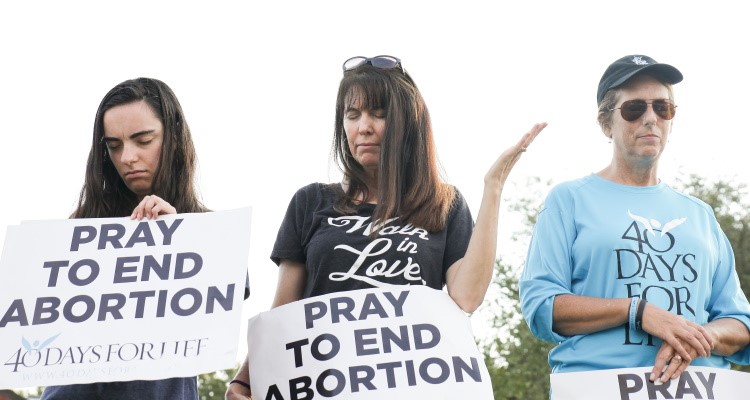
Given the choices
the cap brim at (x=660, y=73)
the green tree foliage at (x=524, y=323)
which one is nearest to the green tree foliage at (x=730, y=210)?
the green tree foliage at (x=524, y=323)

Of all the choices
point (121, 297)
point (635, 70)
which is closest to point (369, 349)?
point (121, 297)

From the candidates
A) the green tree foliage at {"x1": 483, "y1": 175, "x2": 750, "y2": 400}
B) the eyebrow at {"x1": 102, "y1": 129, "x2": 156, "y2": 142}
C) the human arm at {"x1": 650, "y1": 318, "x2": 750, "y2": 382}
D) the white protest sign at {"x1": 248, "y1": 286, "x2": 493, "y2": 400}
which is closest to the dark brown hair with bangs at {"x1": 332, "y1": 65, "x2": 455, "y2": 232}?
the white protest sign at {"x1": 248, "y1": 286, "x2": 493, "y2": 400}

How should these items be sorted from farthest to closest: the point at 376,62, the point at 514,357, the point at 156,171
A: the point at 514,357
the point at 376,62
the point at 156,171

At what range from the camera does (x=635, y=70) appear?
16.4 feet

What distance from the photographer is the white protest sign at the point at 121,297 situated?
4137 mm

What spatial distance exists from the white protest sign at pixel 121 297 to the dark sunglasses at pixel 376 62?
2.93 ft

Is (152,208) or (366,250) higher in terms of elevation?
(152,208)

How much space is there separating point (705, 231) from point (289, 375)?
2010 mm

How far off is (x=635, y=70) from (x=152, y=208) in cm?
227

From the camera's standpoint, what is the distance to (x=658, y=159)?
5.02 metres

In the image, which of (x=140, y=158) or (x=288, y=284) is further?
(x=288, y=284)

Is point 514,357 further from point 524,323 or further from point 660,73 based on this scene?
point 660,73

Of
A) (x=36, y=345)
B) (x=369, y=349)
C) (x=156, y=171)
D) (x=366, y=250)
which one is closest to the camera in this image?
(x=36, y=345)

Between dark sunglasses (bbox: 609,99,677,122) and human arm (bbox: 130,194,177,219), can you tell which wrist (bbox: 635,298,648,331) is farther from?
human arm (bbox: 130,194,177,219)
